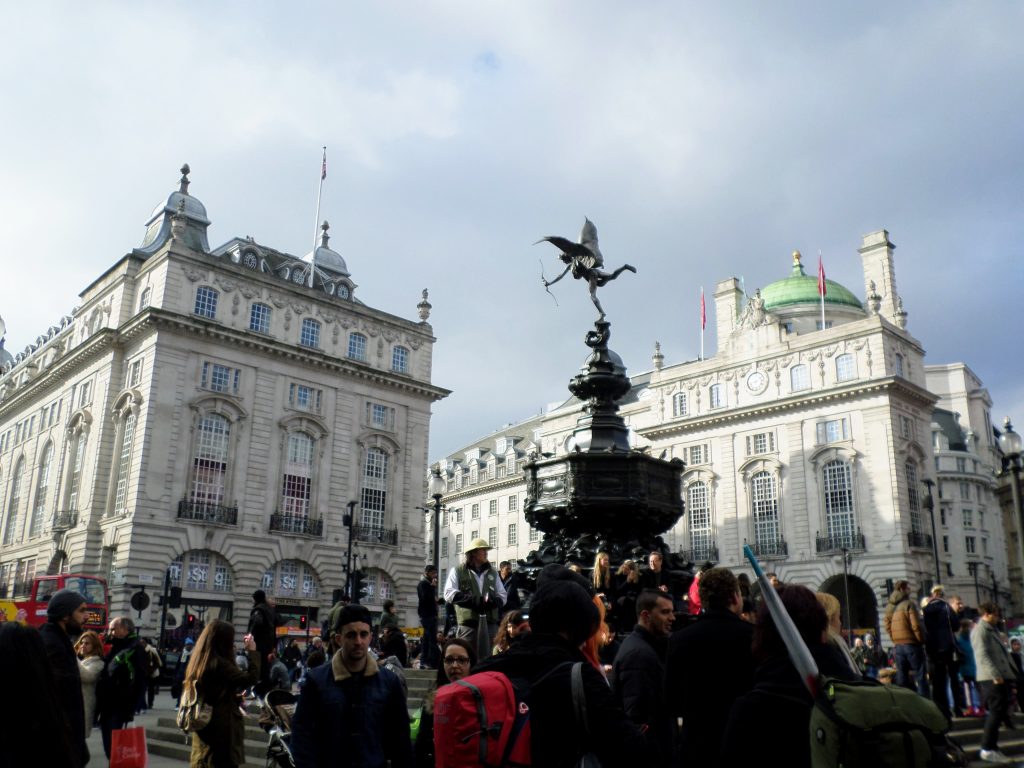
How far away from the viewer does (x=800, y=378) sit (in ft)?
182

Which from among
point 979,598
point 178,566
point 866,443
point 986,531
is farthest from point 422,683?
point 986,531

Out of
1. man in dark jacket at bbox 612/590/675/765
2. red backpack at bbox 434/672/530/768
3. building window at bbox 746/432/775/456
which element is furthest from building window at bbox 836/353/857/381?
red backpack at bbox 434/672/530/768

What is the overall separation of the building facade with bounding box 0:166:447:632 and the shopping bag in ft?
116

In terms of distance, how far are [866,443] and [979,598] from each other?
2050 cm

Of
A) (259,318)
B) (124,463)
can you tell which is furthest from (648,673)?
(259,318)

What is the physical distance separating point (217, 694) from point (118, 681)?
447 centimetres

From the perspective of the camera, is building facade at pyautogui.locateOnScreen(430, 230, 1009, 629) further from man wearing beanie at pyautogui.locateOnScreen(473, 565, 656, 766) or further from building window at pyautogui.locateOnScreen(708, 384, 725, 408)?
man wearing beanie at pyautogui.locateOnScreen(473, 565, 656, 766)

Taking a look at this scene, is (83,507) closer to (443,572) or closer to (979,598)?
(443,572)

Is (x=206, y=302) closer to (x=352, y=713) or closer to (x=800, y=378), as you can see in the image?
(x=800, y=378)

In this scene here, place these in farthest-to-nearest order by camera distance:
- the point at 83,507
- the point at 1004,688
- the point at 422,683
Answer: the point at 83,507, the point at 422,683, the point at 1004,688

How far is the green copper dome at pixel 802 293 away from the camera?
62.8 m

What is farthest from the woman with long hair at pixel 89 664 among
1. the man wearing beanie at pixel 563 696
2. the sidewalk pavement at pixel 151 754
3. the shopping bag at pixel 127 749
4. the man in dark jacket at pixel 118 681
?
the man wearing beanie at pixel 563 696

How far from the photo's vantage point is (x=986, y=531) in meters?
70.8

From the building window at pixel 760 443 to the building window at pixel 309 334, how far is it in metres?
28.0
